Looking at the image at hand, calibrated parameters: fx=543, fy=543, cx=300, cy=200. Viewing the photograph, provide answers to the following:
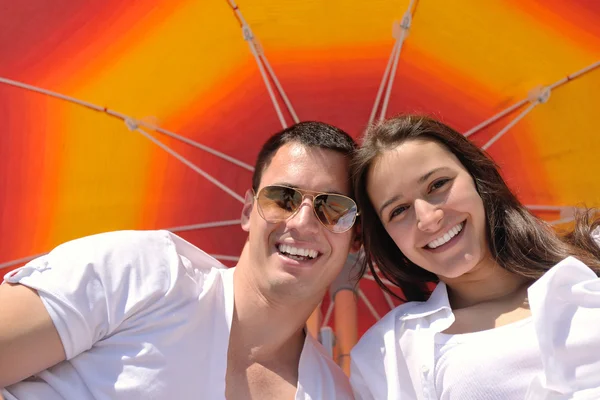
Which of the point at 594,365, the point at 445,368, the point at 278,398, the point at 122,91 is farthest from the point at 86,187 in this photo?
the point at 594,365

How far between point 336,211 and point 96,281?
1216 mm

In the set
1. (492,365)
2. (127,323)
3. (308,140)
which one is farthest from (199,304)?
(492,365)

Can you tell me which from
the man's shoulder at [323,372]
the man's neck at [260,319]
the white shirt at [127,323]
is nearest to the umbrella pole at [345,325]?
the man's shoulder at [323,372]

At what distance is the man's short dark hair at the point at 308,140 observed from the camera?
9.77ft

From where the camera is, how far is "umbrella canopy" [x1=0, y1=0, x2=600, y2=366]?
3.09 m

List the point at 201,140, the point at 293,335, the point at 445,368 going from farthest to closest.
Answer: the point at 201,140, the point at 293,335, the point at 445,368

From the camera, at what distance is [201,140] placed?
342 cm

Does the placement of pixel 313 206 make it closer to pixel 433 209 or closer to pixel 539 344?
pixel 433 209

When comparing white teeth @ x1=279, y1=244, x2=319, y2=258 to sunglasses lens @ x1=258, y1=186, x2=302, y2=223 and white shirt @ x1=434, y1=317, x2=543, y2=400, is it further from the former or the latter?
white shirt @ x1=434, y1=317, x2=543, y2=400

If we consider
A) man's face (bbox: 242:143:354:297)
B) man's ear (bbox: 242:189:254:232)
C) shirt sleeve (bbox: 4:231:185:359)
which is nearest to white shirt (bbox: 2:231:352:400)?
shirt sleeve (bbox: 4:231:185:359)

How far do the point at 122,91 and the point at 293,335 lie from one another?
172 centimetres

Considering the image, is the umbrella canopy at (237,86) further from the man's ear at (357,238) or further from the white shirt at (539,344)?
the white shirt at (539,344)

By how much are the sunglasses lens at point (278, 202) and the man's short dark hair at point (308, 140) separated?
267mm

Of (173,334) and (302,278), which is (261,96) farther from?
(173,334)
